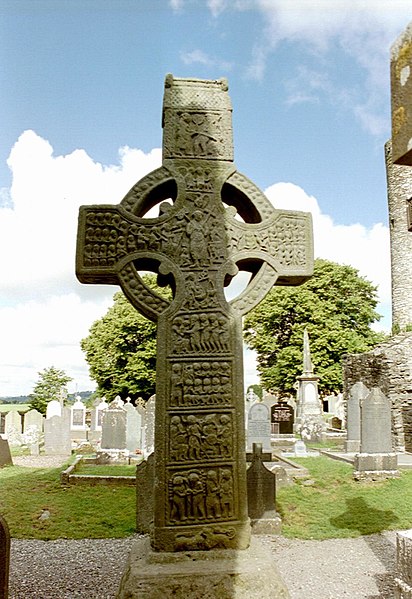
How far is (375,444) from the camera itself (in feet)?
37.8

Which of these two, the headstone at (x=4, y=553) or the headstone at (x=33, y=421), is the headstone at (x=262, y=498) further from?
the headstone at (x=33, y=421)

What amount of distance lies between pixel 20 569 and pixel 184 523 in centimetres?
391

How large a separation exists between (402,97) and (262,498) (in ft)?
22.3

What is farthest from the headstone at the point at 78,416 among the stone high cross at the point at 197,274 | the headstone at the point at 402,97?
the headstone at the point at 402,97

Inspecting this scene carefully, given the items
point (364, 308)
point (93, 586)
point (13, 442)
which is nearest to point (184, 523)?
point (93, 586)

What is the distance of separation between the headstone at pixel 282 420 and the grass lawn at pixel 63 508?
514 inches

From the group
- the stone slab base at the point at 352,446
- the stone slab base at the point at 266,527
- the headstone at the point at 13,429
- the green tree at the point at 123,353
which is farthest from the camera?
the green tree at the point at 123,353

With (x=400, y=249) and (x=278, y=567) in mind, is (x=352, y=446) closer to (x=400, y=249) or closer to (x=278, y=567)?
(x=278, y=567)

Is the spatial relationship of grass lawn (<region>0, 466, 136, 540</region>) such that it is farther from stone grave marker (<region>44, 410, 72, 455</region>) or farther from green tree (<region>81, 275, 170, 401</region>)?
green tree (<region>81, 275, 170, 401</region>)

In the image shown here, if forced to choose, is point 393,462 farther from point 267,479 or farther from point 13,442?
point 13,442

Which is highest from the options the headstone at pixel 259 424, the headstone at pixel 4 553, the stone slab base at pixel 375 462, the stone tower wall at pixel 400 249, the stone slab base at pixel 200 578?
the stone tower wall at pixel 400 249

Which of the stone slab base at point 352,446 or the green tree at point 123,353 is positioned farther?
the green tree at point 123,353

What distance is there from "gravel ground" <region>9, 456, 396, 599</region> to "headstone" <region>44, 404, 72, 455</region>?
10.9 metres

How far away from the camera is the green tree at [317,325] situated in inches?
1278
